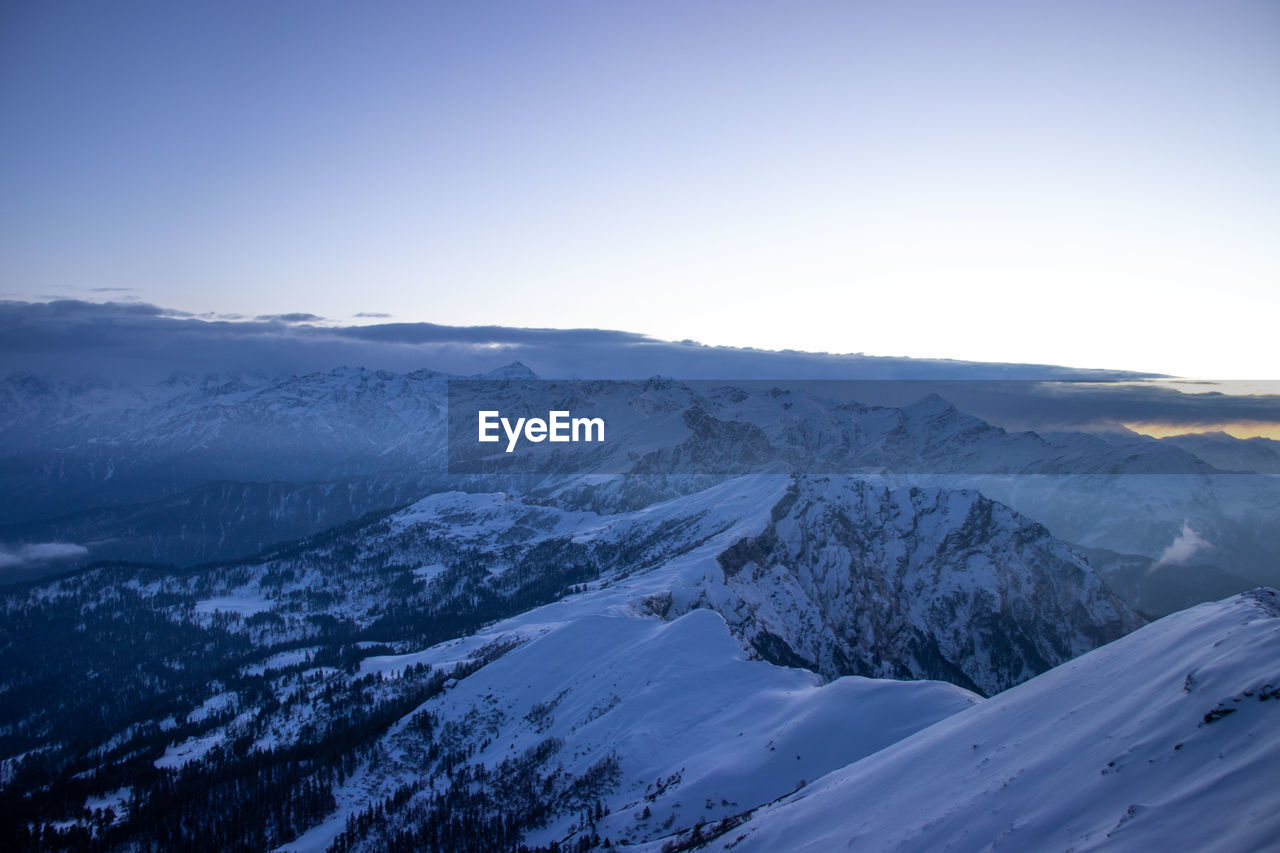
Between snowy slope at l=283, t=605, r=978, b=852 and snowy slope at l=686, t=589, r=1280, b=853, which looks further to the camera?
snowy slope at l=283, t=605, r=978, b=852

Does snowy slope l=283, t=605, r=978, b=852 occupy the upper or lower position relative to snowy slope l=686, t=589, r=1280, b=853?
lower

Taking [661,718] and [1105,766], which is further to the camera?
[661,718]

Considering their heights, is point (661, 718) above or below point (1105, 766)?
below

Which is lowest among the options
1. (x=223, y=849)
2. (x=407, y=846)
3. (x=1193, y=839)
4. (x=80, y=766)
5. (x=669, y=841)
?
(x=80, y=766)

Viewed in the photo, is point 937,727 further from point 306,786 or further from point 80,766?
point 80,766

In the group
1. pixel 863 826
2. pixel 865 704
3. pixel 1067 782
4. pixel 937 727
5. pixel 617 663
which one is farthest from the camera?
pixel 617 663

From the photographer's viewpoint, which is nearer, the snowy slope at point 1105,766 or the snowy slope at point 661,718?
the snowy slope at point 1105,766

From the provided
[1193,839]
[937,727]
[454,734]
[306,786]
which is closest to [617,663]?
[454,734]

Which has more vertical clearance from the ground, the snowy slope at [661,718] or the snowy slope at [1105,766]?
the snowy slope at [1105,766]
